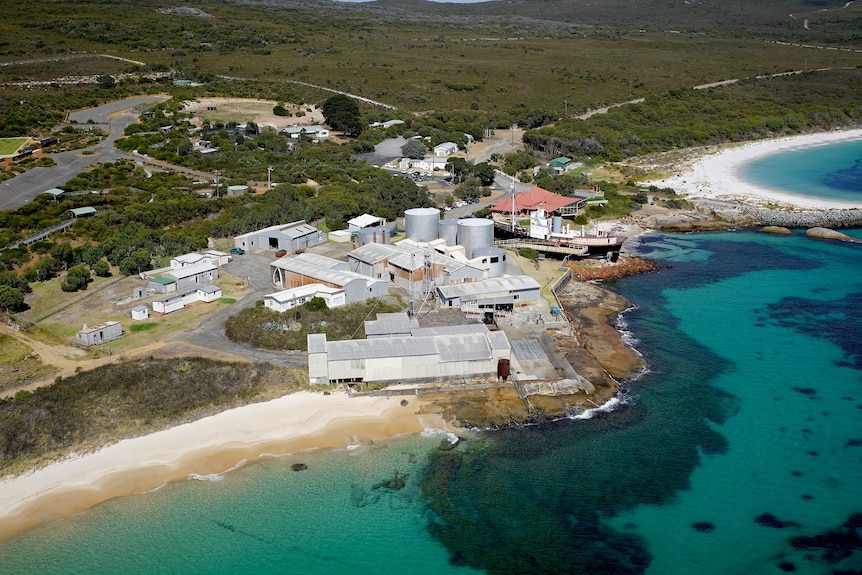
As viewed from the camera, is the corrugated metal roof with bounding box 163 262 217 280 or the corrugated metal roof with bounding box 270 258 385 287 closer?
the corrugated metal roof with bounding box 270 258 385 287

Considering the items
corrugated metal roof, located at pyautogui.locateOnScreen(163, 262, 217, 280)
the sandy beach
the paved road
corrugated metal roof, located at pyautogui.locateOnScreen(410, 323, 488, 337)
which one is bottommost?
the sandy beach

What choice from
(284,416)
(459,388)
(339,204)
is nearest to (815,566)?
(459,388)

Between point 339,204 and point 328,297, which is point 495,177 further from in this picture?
point 328,297

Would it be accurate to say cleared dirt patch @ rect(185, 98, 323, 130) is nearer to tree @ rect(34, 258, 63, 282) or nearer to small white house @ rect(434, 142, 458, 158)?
small white house @ rect(434, 142, 458, 158)

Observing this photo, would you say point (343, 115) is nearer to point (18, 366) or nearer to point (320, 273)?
point (320, 273)

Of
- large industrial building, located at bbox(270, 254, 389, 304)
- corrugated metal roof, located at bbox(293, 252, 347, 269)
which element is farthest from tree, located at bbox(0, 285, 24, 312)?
corrugated metal roof, located at bbox(293, 252, 347, 269)

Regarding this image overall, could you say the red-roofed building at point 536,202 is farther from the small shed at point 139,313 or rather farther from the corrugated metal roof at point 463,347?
the small shed at point 139,313
